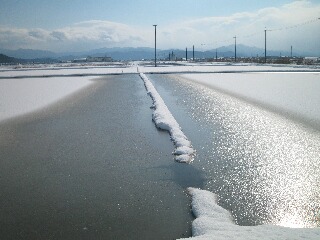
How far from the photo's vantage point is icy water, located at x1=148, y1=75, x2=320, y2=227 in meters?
4.82

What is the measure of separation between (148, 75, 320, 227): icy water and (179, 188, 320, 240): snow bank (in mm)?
232

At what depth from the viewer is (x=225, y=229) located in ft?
13.6

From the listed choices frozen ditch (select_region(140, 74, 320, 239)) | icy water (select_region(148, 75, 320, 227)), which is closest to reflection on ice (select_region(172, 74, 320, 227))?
icy water (select_region(148, 75, 320, 227))

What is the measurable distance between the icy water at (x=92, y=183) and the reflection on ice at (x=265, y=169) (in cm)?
68

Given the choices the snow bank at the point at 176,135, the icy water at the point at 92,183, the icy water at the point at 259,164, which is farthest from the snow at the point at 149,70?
the icy water at the point at 92,183

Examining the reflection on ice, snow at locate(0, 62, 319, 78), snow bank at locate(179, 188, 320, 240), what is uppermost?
snow at locate(0, 62, 319, 78)

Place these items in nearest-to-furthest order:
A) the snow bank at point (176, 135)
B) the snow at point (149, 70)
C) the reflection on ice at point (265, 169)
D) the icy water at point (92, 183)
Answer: the icy water at point (92, 183)
the reflection on ice at point (265, 169)
the snow bank at point (176, 135)
the snow at point (149, 70)

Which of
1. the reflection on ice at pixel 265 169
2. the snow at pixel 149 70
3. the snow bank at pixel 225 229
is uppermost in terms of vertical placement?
the snow at pixel 149 70

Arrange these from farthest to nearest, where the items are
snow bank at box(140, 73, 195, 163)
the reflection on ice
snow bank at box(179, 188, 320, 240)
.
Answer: snow bank at box(140, 73, 195, 163) → the reflection on ice → snow bank at box(179, 188, 320, 240)

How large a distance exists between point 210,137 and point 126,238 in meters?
5.48

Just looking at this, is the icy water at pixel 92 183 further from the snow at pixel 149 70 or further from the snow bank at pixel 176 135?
the snow at pixel 149 70

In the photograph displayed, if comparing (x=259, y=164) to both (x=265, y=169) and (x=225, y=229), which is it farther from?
(x=225, y=229)

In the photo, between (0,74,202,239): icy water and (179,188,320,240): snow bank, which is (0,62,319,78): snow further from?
(179,188,320,240): snow bank

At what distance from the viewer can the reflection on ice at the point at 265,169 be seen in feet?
15.7
